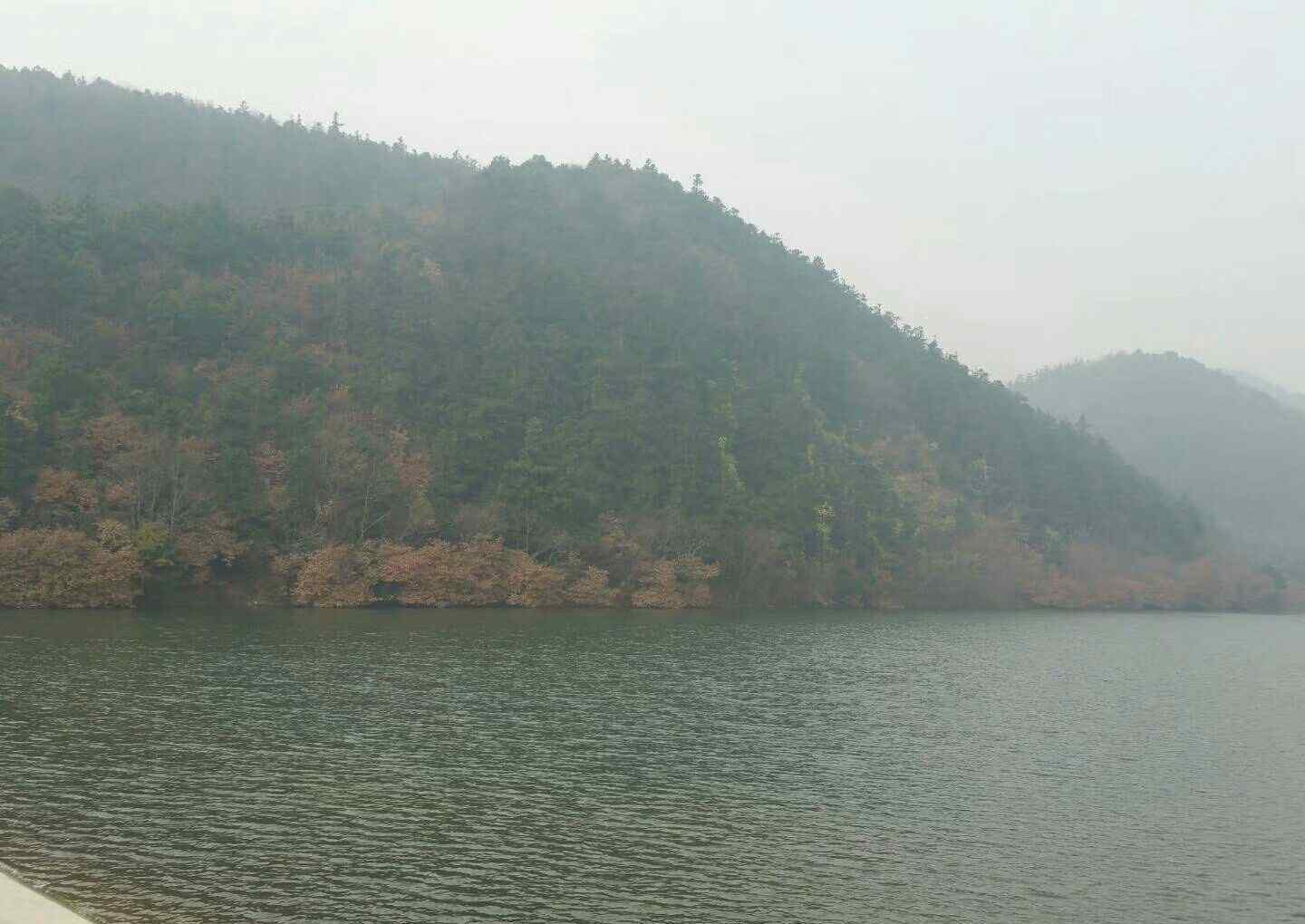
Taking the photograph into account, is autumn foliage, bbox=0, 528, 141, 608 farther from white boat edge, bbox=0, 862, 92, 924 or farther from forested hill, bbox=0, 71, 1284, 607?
white boat edge, bbox=0, 862, 92, 924

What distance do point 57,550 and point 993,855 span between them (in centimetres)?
6279

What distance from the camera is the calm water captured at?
63.8 feet

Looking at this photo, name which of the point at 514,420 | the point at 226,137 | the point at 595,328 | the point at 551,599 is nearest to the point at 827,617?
the point at 551,599

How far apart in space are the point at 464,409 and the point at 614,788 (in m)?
82.2

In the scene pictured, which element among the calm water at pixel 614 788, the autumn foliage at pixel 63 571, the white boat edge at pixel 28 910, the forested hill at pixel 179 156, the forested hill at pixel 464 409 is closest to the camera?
the white boat edge at pixel 28 910

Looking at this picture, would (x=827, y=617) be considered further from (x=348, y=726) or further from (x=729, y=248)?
(x=729, y=248)

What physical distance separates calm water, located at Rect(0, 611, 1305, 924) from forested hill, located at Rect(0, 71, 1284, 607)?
2677cm

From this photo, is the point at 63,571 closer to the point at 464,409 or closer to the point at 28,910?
the point at 464,409

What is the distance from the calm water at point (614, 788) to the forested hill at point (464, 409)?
2677 centimetres

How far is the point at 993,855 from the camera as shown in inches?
906

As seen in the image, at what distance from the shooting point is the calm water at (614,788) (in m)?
19.5

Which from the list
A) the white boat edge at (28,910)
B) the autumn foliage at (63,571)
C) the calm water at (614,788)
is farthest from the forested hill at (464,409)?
the white boat edge at (28,910)

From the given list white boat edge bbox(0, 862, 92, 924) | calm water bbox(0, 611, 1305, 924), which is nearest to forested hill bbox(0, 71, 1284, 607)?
calm water bbox(0, 611, 1305, 924)

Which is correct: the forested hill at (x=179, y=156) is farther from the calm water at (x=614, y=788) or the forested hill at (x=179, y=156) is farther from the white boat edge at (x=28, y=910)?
the white boat edge at (x=28, y=910)
